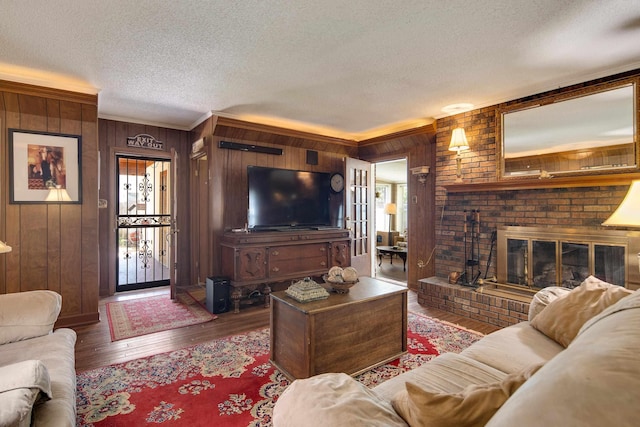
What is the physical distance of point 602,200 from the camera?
119 inches

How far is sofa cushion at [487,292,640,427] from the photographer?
48 centimetres

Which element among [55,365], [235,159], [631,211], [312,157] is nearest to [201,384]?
[55,365]

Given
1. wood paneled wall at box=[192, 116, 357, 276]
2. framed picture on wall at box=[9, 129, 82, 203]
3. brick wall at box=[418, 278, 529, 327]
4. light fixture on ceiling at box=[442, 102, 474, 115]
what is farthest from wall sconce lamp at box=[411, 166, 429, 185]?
framed picture on wall at box=[9, 129, 82, 203]

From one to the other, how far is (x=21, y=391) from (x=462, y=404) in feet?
4.36

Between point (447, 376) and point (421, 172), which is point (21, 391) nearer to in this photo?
point (447, 376)

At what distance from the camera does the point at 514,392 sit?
761 millimetres

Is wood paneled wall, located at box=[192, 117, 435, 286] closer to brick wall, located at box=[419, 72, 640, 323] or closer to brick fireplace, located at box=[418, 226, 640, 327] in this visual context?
brick wall, located at box=[419, 72, 640, 323]

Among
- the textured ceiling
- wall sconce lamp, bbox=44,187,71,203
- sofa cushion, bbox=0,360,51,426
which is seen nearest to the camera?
sofa cushion, bbox=0,360,51,426

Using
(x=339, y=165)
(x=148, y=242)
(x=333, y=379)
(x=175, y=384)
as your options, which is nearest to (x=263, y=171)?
(x=339, y=165)

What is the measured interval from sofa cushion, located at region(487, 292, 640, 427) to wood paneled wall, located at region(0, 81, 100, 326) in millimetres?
3980

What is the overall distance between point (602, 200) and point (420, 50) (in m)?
2.26

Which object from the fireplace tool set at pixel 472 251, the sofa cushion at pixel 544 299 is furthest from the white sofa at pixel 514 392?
the fireplace tool set at pixel 472 251

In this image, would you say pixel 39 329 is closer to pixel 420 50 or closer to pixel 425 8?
pixel 425 8

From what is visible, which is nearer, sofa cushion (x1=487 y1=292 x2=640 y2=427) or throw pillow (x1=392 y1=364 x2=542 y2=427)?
sofa cushion (x1=487 y1=292 x2=640 y2=427)
